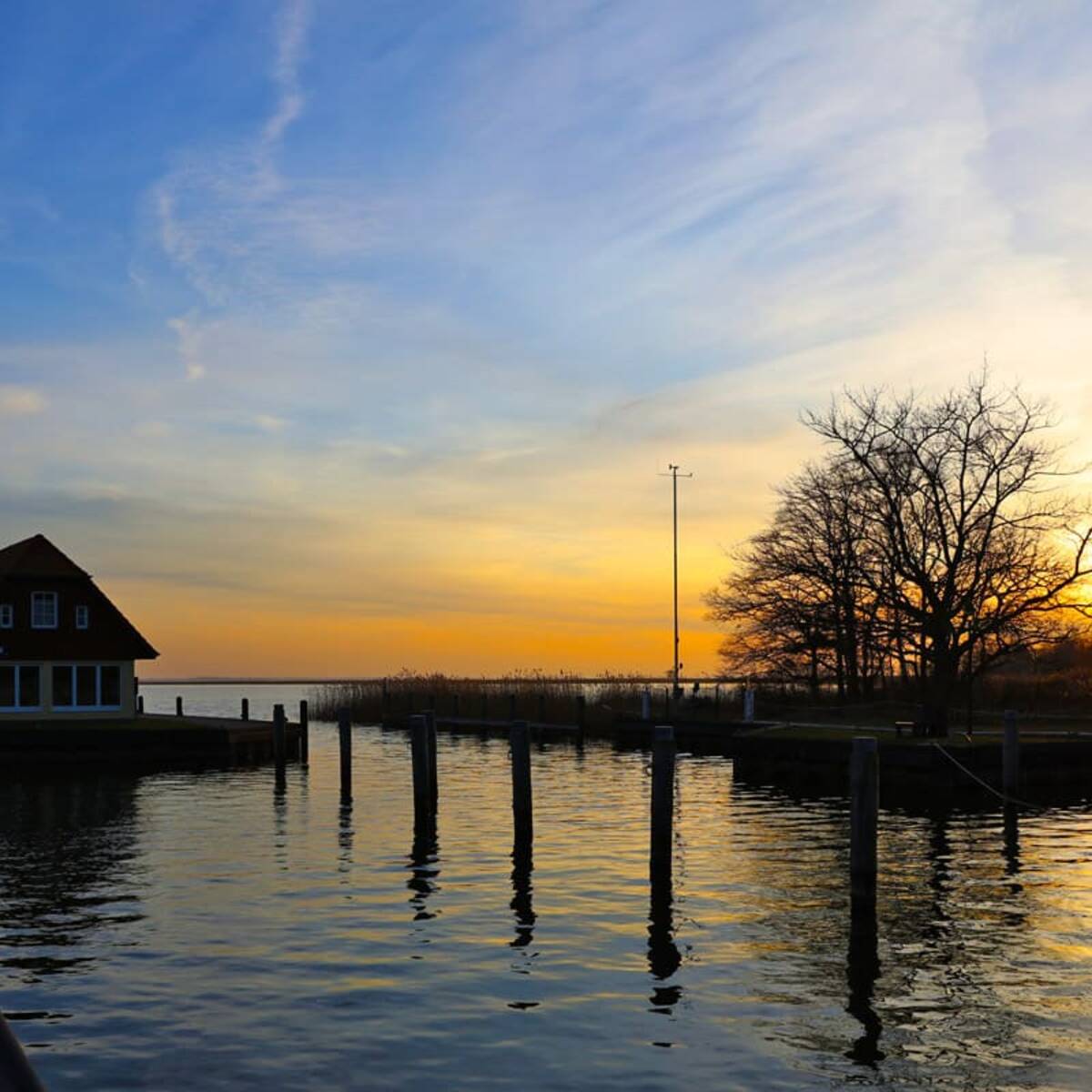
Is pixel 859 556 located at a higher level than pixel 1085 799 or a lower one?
higher

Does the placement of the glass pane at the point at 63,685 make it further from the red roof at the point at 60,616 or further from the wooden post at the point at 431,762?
the wooden post at the point at 431,762

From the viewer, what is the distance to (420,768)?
95.7 feet

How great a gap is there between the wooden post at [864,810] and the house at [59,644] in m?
45.5

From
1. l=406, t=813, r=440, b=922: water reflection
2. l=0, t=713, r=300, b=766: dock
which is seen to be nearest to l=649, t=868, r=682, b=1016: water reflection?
l=406, t=813, r=440, b=922: water reflection

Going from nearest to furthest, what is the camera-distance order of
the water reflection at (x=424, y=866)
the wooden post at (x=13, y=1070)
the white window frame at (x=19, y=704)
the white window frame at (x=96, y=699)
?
the wooden post at (x=13, y=1070), the water reflection at (x=424, y=866), the white window frame at (x=19, y=704), the white window frame at (x=96, y=699)

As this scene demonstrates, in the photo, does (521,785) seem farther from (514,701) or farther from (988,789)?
(514,701)

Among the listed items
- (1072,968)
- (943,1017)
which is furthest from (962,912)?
(943,1017)

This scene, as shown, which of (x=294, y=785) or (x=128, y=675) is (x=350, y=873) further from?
(x=128, y=675)

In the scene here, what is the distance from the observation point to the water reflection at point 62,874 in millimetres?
17344

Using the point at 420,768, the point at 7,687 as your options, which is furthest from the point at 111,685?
the point at 420,768

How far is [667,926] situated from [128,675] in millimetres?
45439

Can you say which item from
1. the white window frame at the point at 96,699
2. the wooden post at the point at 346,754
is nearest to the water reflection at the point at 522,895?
the wooden post at the point at 346,754

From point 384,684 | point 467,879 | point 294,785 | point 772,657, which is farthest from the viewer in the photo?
point 384,684

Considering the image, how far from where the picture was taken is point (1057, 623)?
1941 inches
